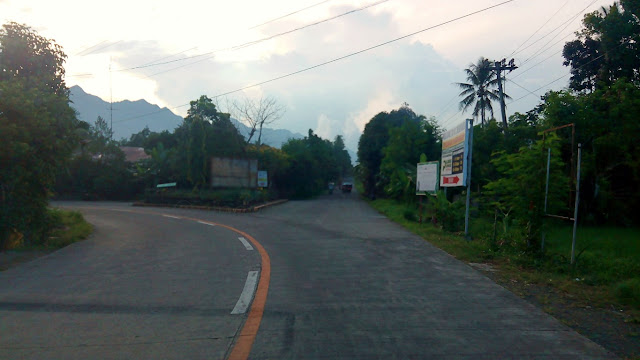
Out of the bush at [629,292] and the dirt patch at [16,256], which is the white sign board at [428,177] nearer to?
the bush at [629,292]

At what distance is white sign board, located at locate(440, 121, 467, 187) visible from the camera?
14.9 m

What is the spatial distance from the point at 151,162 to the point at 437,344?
40833mm

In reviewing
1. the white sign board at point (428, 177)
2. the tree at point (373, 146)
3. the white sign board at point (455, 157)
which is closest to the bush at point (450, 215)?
the white sign board at point (455, 157)

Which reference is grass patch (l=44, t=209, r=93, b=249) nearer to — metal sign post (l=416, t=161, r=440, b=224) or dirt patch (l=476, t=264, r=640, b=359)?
dirt patch (l=476, t=264, r=640, b=359)

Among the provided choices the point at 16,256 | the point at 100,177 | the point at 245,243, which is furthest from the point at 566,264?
the point at 100,177

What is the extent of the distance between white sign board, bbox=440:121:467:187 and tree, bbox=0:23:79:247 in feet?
36.9

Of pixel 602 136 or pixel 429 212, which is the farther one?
pixel 429 212

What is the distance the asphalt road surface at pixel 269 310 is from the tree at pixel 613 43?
17559mm

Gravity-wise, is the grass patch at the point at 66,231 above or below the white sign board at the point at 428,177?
below

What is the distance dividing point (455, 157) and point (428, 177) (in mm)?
4839

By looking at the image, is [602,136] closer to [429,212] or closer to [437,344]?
[429,212]

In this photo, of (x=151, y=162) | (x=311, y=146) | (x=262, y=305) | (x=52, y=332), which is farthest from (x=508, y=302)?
(x=311, y=146)

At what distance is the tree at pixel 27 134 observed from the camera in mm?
11656

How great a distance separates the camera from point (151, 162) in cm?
4269
